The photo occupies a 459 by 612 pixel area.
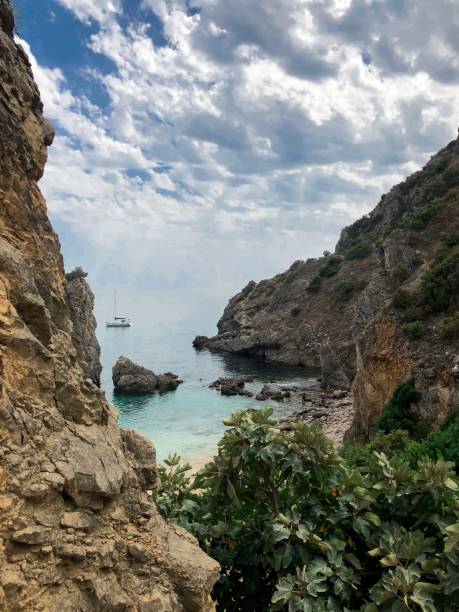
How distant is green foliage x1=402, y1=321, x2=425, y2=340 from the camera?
25.2 m

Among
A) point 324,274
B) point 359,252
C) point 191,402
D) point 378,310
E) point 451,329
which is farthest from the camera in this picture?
point 324,274

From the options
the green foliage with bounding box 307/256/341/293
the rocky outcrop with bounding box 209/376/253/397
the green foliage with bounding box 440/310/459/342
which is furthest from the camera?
the green foliage with bounding box 307/256/341/293

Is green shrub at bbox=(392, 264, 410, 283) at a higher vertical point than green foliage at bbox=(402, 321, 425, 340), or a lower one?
higher

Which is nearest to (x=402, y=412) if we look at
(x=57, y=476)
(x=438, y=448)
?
(x=438, y=448)

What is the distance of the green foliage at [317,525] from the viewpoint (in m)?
5.89

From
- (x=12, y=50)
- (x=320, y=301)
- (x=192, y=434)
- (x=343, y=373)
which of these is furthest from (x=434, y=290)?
(x=320, y=301)

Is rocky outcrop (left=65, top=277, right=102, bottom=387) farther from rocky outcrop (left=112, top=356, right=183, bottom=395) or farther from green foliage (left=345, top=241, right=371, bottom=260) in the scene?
green foliage (left=345, top=241, right=371, bottom=260)

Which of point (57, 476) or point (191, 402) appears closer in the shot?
point (57, 476)

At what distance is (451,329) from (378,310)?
15333 millimetres

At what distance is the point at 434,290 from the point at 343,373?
30.9 meters

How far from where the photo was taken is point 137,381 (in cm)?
5503

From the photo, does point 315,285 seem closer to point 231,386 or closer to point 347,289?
point 347,289

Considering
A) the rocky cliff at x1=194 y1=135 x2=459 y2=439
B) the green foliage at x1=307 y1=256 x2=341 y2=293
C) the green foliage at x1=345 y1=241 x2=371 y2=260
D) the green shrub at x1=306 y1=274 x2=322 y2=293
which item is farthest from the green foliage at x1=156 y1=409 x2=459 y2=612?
the green foliage at x1=345 y1=241 x2=371 y2=260

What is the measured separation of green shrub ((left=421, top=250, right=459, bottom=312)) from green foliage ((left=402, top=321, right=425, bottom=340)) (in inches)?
56.1
